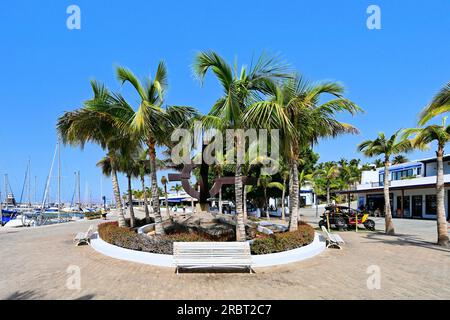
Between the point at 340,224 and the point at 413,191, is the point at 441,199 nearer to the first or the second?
the point at 340,224

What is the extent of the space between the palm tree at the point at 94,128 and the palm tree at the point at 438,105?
36.9 feet

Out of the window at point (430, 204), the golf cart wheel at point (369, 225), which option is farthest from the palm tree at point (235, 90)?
the window at point (430, 204)

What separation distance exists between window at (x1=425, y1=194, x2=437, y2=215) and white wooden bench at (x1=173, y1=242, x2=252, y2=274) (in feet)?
107

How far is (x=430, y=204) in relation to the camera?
3503 centimetres

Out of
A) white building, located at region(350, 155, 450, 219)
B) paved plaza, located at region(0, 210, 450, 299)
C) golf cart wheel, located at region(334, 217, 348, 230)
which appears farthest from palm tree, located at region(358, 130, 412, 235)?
white building, located at region(350, 155, 450, 219)

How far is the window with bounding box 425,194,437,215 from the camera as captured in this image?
34406 millimetres

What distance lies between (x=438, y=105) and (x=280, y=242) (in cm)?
744

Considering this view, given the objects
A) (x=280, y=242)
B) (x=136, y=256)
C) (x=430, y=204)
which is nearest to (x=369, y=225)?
(x=280, y=242)

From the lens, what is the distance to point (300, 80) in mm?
12914

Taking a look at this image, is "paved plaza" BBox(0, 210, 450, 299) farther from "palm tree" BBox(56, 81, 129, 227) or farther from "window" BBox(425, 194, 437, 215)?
"window" BBox(425, 194, 437, 215)

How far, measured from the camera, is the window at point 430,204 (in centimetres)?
3441

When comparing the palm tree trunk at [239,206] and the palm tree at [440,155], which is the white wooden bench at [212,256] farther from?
the palm tree at [440,155]
